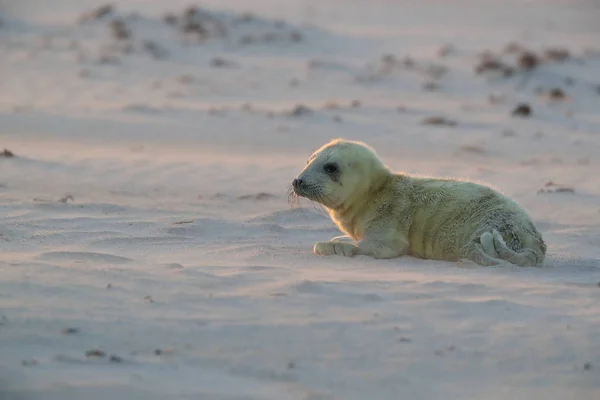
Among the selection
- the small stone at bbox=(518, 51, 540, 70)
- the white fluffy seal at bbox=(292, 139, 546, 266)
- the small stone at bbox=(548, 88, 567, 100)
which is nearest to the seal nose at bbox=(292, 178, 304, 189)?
the white fluffy seal at bbox=(292, 139, 546, 266)

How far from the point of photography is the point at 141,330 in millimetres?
4605

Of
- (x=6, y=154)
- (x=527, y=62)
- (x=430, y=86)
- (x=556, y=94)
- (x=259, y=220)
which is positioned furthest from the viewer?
(x=527, y=62)

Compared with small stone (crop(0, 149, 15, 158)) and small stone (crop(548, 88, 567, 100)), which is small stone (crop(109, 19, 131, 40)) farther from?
small stone (crop(0, 149, 15, 158))

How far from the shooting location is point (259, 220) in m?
8.23

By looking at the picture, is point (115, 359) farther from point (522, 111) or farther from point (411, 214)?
point (522, 111)

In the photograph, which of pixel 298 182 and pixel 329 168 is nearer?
pixel 298 182

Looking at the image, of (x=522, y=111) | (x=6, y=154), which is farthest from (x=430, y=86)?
(x=6, y=154)

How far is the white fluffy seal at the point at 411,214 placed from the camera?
252 inches

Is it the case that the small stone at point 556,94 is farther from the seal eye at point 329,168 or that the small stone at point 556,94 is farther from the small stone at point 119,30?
the seal eye at point 329,168

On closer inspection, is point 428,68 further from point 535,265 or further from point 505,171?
Result: point 535,265

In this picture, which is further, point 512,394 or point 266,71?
point 266,71

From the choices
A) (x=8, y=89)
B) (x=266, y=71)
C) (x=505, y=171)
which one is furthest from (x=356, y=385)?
(x=266, y=71)

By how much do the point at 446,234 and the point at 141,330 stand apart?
250 centimetres

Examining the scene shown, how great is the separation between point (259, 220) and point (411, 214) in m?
1.81
